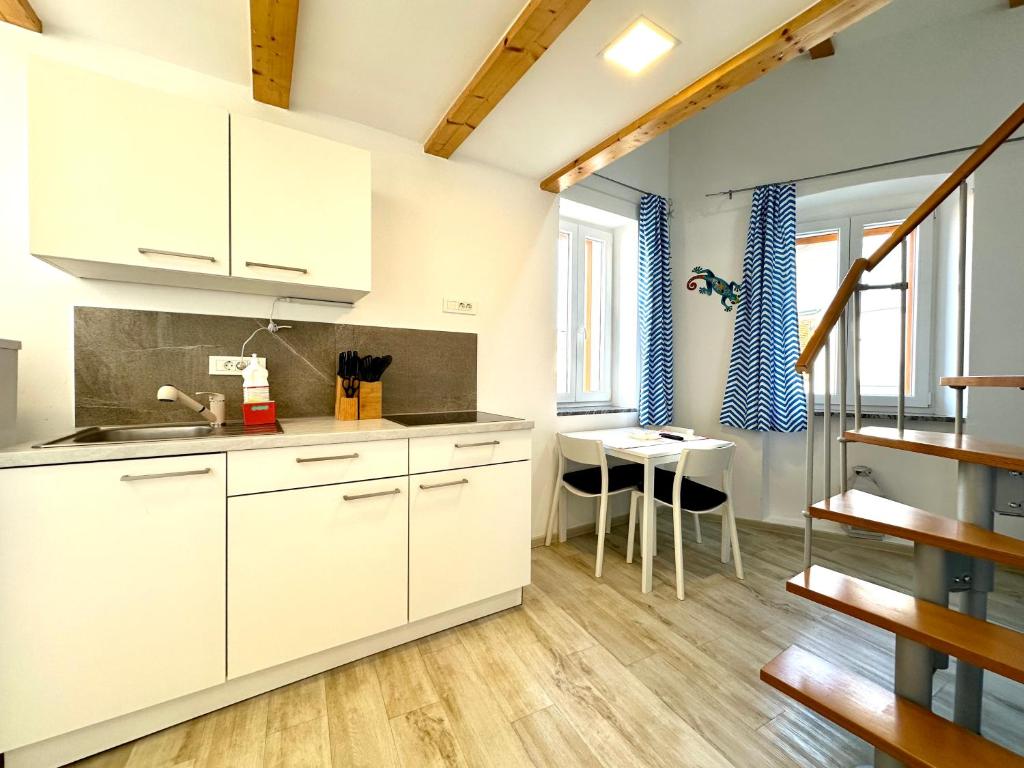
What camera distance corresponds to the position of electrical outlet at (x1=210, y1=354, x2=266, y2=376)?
5.76ft

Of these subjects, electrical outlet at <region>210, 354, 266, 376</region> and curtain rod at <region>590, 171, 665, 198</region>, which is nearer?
electrical outlet at <region>210, 354, 266, 376</region>

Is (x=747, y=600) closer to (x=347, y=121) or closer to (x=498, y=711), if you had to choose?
(x=498, y=711)

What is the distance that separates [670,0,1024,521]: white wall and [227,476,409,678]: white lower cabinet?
2721mm

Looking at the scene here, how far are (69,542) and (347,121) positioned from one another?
6.73ft

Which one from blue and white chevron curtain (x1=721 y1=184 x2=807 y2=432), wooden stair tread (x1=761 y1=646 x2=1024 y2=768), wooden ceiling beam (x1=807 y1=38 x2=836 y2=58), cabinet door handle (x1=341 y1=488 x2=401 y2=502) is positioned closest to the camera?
wooden stair tread (x1=761 y1=646 x2=1024 y2=768)

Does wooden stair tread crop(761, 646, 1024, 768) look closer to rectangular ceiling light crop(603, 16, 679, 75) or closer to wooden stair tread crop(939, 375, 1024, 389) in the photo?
wooden stair tread crop(939, 375, 1024, 389)

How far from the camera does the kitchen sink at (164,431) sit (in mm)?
1477

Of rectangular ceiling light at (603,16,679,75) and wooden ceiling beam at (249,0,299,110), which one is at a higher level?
rectangular ceiling light at (603,16,679,75)

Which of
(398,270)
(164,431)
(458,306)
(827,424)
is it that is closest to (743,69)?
(827,424)

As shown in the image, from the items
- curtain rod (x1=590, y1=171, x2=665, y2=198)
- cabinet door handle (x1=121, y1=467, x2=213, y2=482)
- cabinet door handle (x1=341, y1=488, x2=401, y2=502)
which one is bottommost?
cabinet door handle (x1=341, y1=488, x2=401, y2=502)

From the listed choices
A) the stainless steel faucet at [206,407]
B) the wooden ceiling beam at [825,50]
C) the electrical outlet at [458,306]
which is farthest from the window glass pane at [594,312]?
the stainless steel faucet at [206,407]

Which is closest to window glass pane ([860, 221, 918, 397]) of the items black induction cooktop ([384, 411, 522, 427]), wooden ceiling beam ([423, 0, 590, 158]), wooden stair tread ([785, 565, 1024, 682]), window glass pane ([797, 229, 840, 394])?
window glass pane ([797, 229, 840, 394])

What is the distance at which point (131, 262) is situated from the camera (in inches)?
55.0

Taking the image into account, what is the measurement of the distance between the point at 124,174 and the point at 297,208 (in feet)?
1.71
